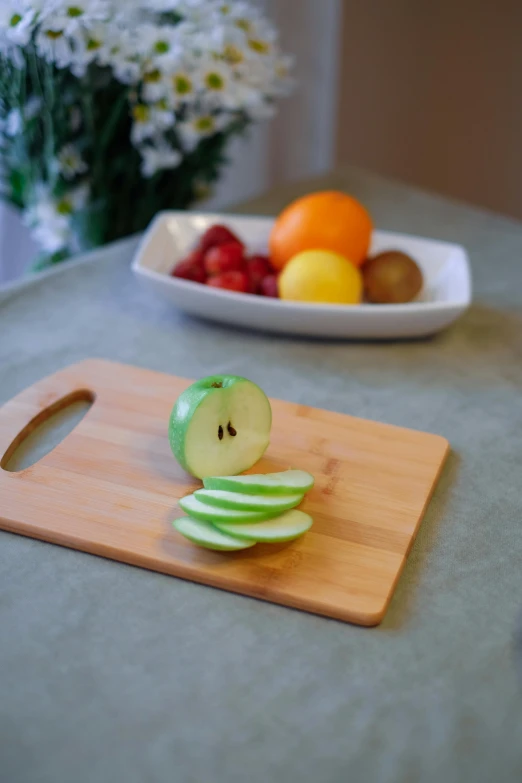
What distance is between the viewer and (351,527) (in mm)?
797

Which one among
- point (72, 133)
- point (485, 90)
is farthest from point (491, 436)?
point (485, 90)

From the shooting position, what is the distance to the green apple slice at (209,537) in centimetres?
73

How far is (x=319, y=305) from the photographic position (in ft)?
3.72

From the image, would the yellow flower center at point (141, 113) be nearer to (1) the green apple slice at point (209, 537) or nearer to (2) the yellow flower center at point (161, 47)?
(2) the yellow flower center at point (161, 47)

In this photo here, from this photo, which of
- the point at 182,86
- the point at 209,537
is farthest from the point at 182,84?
the point at 209,537

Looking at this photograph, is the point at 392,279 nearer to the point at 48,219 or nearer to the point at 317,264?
the point at 317,264

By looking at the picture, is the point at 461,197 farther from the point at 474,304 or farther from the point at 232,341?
the point at 232,341

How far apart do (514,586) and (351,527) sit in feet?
0.52

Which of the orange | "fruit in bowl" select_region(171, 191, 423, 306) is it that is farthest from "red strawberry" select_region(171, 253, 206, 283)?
the orange

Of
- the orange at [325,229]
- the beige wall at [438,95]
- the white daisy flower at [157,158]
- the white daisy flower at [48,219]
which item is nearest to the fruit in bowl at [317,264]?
the orange at [325,229]

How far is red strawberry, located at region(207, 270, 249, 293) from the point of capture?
3.93ft

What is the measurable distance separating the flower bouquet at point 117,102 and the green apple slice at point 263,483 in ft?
2.47

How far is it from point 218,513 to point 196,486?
12 cm

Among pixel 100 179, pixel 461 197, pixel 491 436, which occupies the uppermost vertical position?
pixel 100 179
